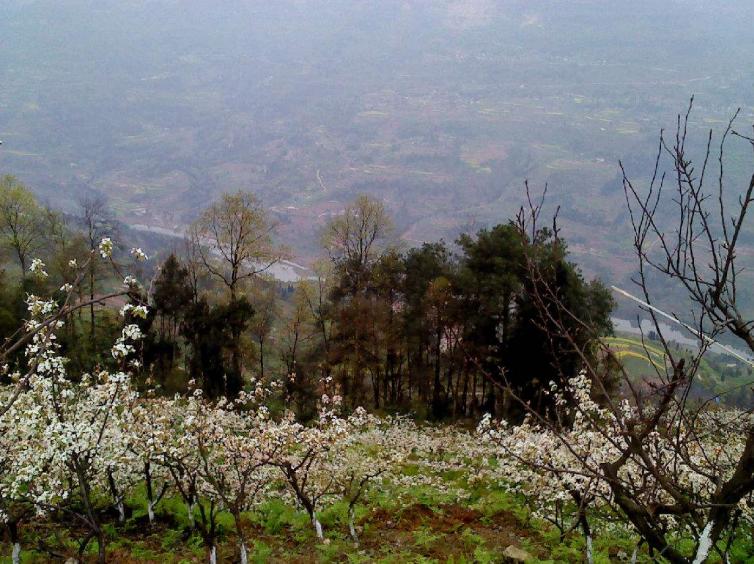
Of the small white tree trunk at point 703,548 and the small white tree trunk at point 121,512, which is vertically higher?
the small white tree trunk at point 703,548

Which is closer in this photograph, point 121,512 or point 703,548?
point 703,548

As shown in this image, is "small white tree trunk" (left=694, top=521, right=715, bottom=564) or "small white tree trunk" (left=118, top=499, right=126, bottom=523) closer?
"small white tree trunk" (left=694, top=521, right=715, bottom=564)

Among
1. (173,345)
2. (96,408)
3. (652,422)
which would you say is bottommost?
(173,345)

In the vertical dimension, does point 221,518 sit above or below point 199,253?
below

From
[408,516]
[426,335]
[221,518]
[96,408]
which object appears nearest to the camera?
[96,408]

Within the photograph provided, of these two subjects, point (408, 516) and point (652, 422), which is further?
point (408, 516)

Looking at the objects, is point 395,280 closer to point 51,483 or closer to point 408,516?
point 408,516

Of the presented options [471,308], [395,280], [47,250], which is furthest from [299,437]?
[47,250]

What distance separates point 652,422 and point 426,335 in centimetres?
3029

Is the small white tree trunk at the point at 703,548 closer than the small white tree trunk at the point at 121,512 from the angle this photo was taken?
Yes

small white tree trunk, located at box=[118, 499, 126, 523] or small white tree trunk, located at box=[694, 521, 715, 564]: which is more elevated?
small white tree trunk, located at box=[694, 521, 715, 564]

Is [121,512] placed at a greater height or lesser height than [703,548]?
lesser

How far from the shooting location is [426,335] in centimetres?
3441

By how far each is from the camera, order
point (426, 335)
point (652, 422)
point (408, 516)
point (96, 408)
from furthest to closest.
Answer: point (426, 335)
point (408, 516)
point (96, 408)
point (652, 422)
